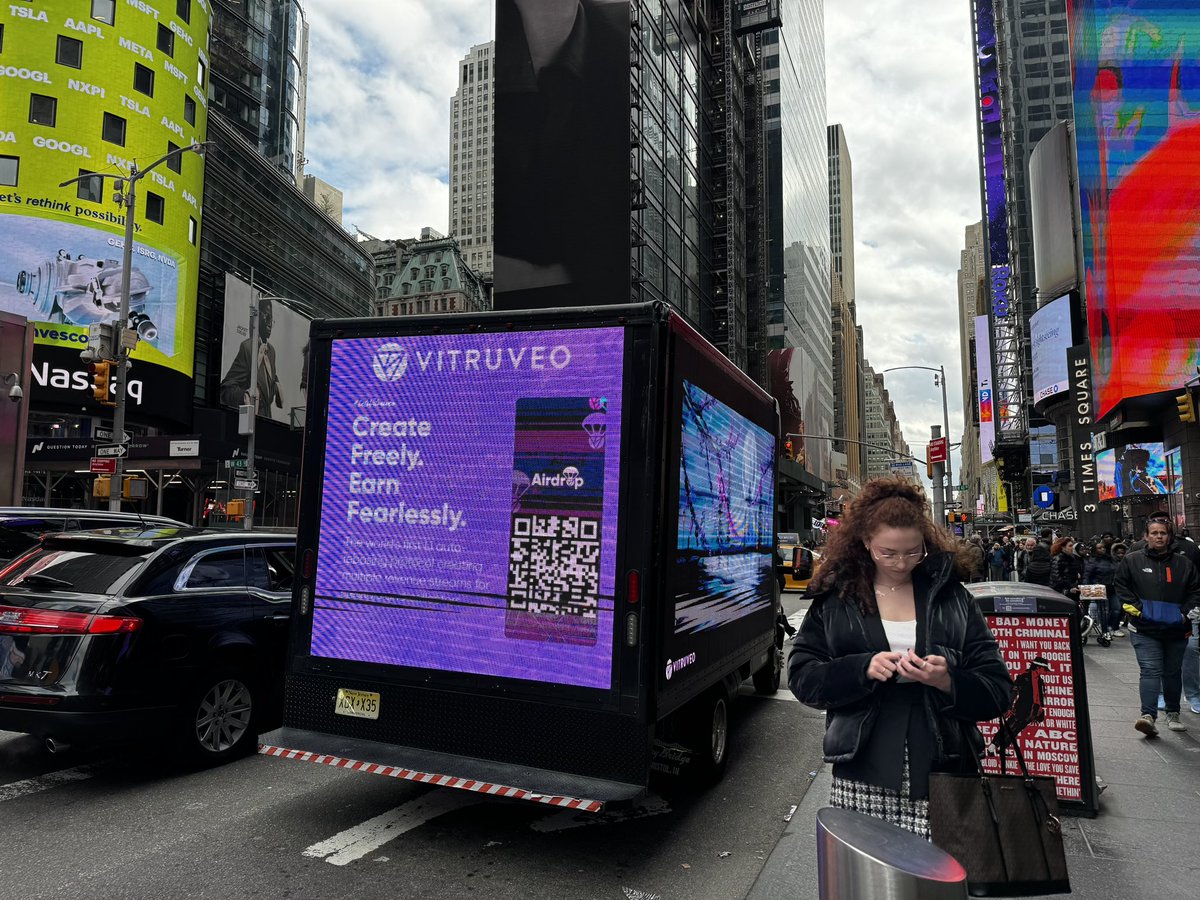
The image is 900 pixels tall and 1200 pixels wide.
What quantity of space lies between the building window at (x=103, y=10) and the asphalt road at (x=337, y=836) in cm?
4482

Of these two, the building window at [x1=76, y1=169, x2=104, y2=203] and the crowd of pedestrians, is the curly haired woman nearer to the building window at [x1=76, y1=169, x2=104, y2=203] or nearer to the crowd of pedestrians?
the crowd of pedestrians

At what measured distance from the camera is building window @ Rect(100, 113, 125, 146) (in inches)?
1537

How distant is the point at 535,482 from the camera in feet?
15.4

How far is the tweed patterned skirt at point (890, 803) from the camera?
9.22 feet

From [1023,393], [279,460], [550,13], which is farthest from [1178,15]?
[1023,393]

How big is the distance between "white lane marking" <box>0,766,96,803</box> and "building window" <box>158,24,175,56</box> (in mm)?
46672

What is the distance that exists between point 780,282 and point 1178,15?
2045 inches

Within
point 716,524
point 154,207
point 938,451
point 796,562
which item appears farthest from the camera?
point 154,207

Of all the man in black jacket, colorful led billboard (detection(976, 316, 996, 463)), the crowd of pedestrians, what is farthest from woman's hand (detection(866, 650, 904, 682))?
colorful led billboard (detection(976, 316, 996, 463))

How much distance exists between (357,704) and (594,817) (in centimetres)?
→ 172

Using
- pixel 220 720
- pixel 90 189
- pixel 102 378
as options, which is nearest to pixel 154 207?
pixel 90 189

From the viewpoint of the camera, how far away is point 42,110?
37562 mm

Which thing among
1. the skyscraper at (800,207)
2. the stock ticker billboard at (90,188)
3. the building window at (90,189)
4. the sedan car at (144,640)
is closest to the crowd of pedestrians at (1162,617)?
the sedan car at (144,640)

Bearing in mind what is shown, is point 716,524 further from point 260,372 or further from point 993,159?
point 993,159
